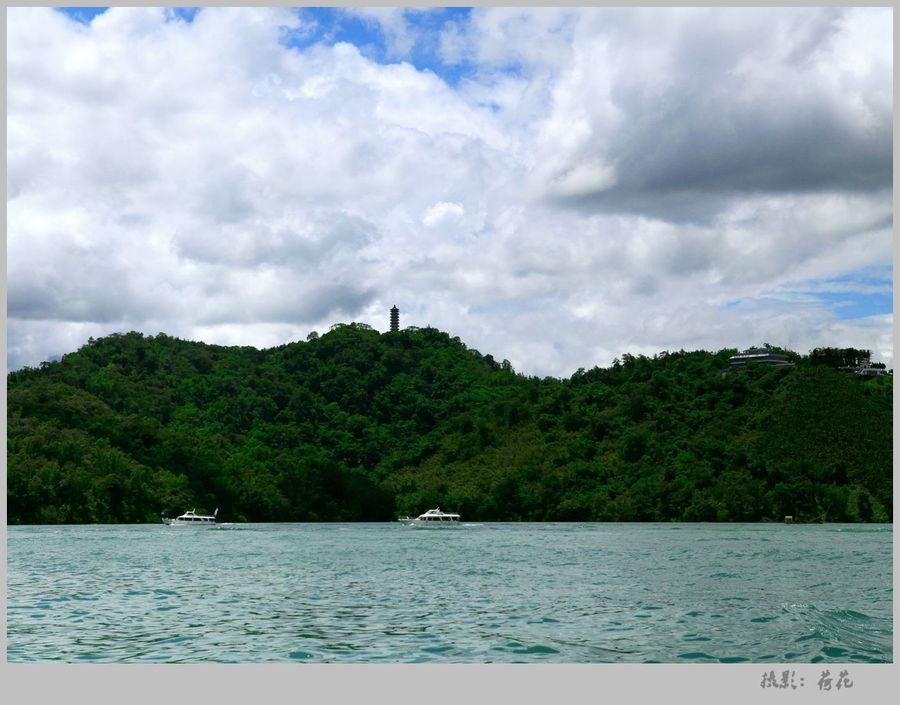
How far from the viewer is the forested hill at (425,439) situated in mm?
99250

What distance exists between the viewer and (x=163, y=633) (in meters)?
23.2

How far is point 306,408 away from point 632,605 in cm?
11272

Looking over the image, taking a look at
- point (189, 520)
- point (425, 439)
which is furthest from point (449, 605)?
point (425, 439)

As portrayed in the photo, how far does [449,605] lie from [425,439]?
356ft

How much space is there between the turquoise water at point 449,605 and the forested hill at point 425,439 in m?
Answer: 46.3

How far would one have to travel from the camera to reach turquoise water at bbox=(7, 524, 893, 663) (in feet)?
69.1

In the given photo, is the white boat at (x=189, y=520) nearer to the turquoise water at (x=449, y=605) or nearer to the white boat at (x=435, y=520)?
the white boat at (x=435, y=520)

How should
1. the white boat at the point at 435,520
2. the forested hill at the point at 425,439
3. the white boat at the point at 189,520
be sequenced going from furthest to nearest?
1. the white boat at the point at 435,520
2. the forested hill at the point at 425,439
3. the white boat at the point at 189,520

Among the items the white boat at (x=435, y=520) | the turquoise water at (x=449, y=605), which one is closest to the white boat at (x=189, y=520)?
the white boat at (x=435, y=520)

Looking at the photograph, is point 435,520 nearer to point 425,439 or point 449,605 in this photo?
point 425,439

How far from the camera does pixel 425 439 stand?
450 ft

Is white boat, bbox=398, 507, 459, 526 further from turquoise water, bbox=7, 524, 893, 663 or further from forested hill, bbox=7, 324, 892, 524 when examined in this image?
turquoise water, bbox=7, 524, 893, 663

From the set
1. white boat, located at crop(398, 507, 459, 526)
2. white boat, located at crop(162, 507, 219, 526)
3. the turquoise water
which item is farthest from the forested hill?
the turquoise water

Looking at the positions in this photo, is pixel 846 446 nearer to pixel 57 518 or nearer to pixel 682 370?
pixel 682 370
